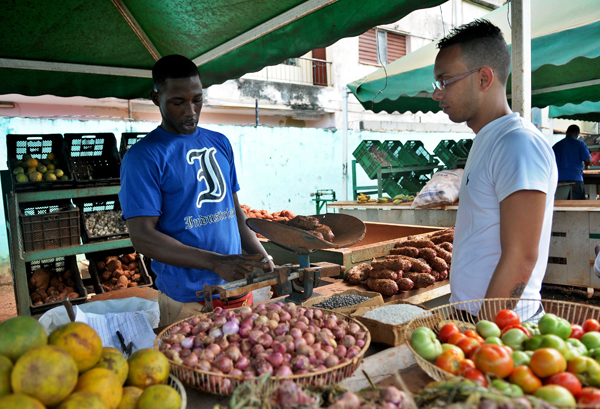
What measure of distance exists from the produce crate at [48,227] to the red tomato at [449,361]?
12.9 ft

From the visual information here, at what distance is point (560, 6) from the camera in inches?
205

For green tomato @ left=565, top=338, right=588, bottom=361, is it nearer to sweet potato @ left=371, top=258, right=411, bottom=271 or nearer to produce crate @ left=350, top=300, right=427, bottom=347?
produce crate @ left=350, top=300, right=427, bottom=347

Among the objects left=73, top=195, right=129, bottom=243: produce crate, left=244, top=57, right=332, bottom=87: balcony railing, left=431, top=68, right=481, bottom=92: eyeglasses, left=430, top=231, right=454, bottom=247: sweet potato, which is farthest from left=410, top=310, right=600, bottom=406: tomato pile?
left=244, top=57, right=332, bottom=87: balcony railing

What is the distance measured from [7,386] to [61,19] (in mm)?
2841

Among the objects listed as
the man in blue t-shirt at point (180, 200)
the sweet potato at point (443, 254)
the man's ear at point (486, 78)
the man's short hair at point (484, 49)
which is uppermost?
the man's short hair at point (484, 49)

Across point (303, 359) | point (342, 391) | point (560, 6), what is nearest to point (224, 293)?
point (303, 359)

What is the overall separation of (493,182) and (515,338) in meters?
0.65

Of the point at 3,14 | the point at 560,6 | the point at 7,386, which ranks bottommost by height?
the point at 7,386

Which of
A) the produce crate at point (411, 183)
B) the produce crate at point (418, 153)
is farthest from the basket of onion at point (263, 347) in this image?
the produce crate at point (418, 153)

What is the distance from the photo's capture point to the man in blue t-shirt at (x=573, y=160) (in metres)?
9.21

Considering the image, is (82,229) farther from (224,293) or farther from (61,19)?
(224,293)

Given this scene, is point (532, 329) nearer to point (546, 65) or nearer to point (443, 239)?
point (443, 239)

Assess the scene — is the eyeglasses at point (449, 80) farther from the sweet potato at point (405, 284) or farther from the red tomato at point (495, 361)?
the sweet potato at point (405, 284)

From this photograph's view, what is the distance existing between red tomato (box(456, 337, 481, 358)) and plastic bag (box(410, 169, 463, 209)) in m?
4.73
